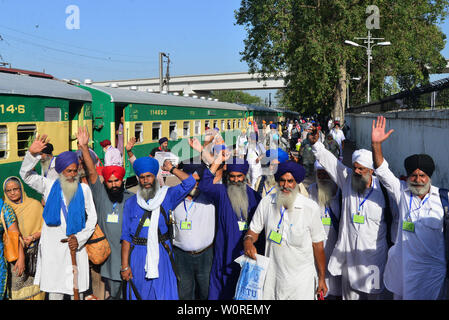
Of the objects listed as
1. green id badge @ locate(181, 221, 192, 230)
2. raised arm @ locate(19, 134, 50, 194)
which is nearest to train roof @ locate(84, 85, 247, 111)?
raised arm @ locate(19, 134, 50, 194)

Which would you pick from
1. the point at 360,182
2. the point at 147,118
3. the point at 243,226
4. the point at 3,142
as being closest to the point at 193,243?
the point at 243,226

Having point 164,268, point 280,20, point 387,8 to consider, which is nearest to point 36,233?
point 164,268

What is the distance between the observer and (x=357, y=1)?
23719 mm

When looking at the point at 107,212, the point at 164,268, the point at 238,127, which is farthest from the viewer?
the point at 238,127

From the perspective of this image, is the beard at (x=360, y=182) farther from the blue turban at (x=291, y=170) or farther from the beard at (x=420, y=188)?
the blue turban at (x=291, y=170)

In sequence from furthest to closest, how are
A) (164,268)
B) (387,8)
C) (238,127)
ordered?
(238,127)
(387,8)
(164,268)

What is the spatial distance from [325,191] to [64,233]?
2554mm

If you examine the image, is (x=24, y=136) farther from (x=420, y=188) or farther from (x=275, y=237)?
(x=420, y=188)

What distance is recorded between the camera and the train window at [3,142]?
6.82 metres

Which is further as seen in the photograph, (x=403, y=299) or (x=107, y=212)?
(x=107, y=212)

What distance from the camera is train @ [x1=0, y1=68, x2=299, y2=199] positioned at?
7.09 m

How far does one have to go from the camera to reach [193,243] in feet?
13.2

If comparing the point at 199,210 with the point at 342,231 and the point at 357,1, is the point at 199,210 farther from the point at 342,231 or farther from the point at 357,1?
the point at 357,1

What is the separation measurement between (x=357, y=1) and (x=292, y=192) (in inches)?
913
